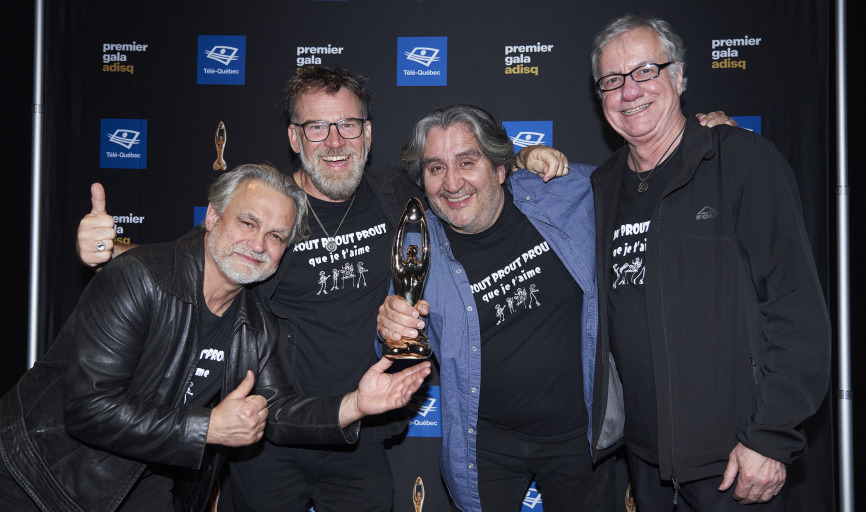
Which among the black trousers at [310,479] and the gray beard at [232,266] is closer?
the gray beard at [232,266]

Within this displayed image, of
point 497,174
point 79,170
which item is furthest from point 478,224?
point 79,170

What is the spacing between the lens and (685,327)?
211cm

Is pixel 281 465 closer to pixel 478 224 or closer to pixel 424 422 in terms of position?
pixel 424 422

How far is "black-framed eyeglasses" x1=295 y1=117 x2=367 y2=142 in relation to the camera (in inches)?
112

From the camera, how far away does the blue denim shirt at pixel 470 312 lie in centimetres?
260

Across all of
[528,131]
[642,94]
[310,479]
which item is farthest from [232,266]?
[528,131]

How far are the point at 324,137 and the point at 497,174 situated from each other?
0.84 metres

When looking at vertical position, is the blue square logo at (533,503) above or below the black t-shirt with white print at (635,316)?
below

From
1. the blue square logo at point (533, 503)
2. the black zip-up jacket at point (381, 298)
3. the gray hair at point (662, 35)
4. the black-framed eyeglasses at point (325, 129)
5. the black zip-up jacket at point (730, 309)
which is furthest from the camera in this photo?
the blue square logo at point (533, 503)

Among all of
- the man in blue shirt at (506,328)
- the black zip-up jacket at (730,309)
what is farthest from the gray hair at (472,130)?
the black zip-up jacket at (730,309)

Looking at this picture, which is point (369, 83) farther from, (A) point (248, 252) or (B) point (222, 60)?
(A) point (248, 252)

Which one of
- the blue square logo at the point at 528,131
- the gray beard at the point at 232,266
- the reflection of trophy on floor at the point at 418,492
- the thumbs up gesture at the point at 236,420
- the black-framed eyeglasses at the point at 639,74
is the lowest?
the reflection of trophy on floor at the point at 418,492

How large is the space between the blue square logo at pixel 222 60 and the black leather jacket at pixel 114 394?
1860 millimetres

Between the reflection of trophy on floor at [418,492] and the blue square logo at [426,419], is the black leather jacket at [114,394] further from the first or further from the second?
the reflection of trophy on floor at [418,492]
